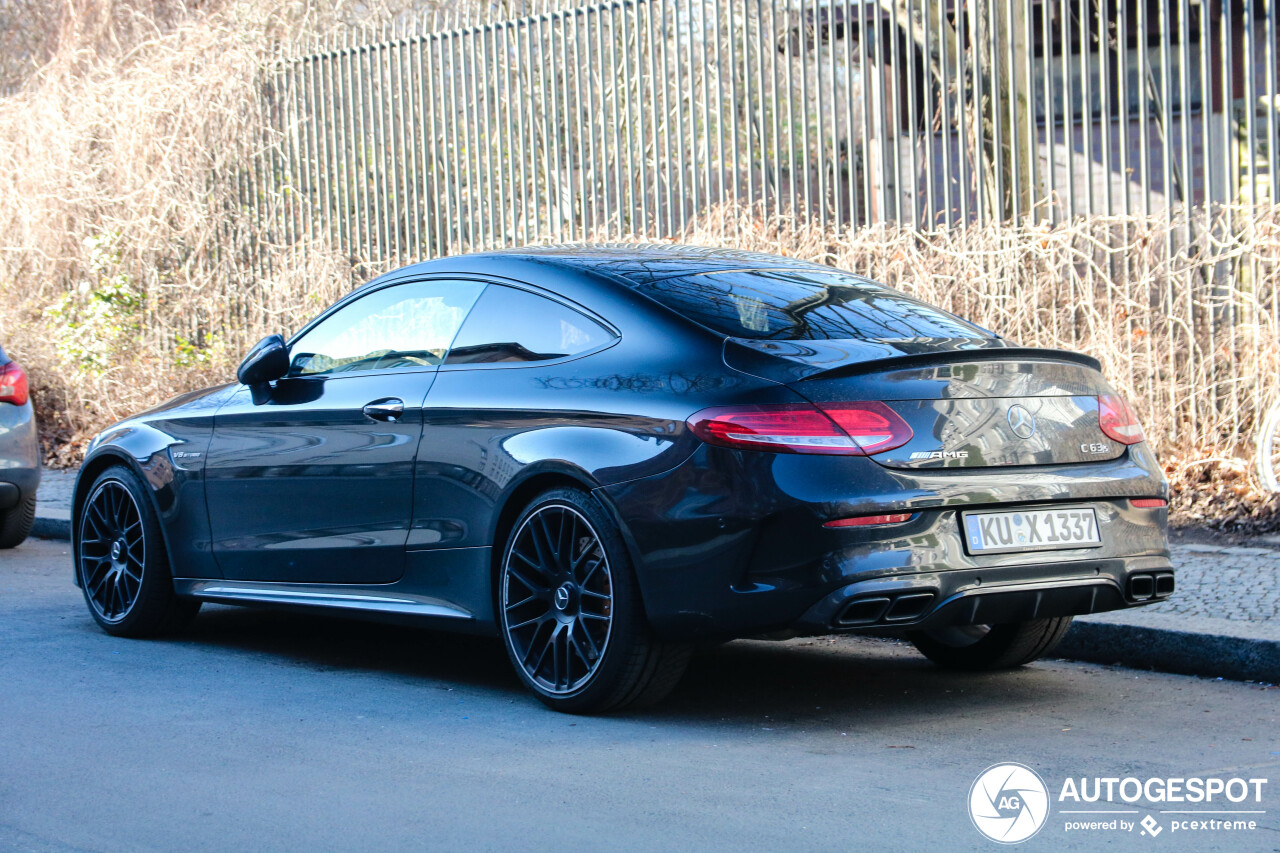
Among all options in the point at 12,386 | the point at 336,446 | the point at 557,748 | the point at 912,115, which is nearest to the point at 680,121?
the point at 912,115

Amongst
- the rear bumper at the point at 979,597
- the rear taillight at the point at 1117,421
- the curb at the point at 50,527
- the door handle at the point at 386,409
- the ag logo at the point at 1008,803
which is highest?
the door handle at the point at 386,409

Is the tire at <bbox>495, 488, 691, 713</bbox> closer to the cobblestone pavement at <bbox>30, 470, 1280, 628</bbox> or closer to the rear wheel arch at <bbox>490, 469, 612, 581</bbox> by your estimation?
the rear wheel arch at <bbox>490, 469, 612, 581</bbox>

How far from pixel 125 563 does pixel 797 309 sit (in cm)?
321

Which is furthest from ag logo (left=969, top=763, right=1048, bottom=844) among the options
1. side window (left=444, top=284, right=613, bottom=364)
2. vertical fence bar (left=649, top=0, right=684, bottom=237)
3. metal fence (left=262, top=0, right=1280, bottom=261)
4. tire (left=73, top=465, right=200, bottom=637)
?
vertical fence bar (left=649, top=0, right=684, bottom=237)

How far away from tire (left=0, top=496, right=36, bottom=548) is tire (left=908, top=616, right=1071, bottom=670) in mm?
6101

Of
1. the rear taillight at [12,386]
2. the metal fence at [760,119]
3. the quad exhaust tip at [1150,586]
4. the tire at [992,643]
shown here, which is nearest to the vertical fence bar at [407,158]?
the metal fence at [760,119]

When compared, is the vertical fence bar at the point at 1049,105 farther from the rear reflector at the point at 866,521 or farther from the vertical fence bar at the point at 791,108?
the rear reflector at the point at 866,521

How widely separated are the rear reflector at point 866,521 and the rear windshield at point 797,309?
0.68m

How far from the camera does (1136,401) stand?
9.14m

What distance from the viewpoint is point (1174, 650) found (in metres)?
5.63

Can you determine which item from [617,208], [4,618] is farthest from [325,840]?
[617,208]

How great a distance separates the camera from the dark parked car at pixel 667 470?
4.43m

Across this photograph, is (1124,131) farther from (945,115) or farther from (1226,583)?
(1226,583)

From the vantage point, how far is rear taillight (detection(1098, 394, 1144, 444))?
4.90 meters
